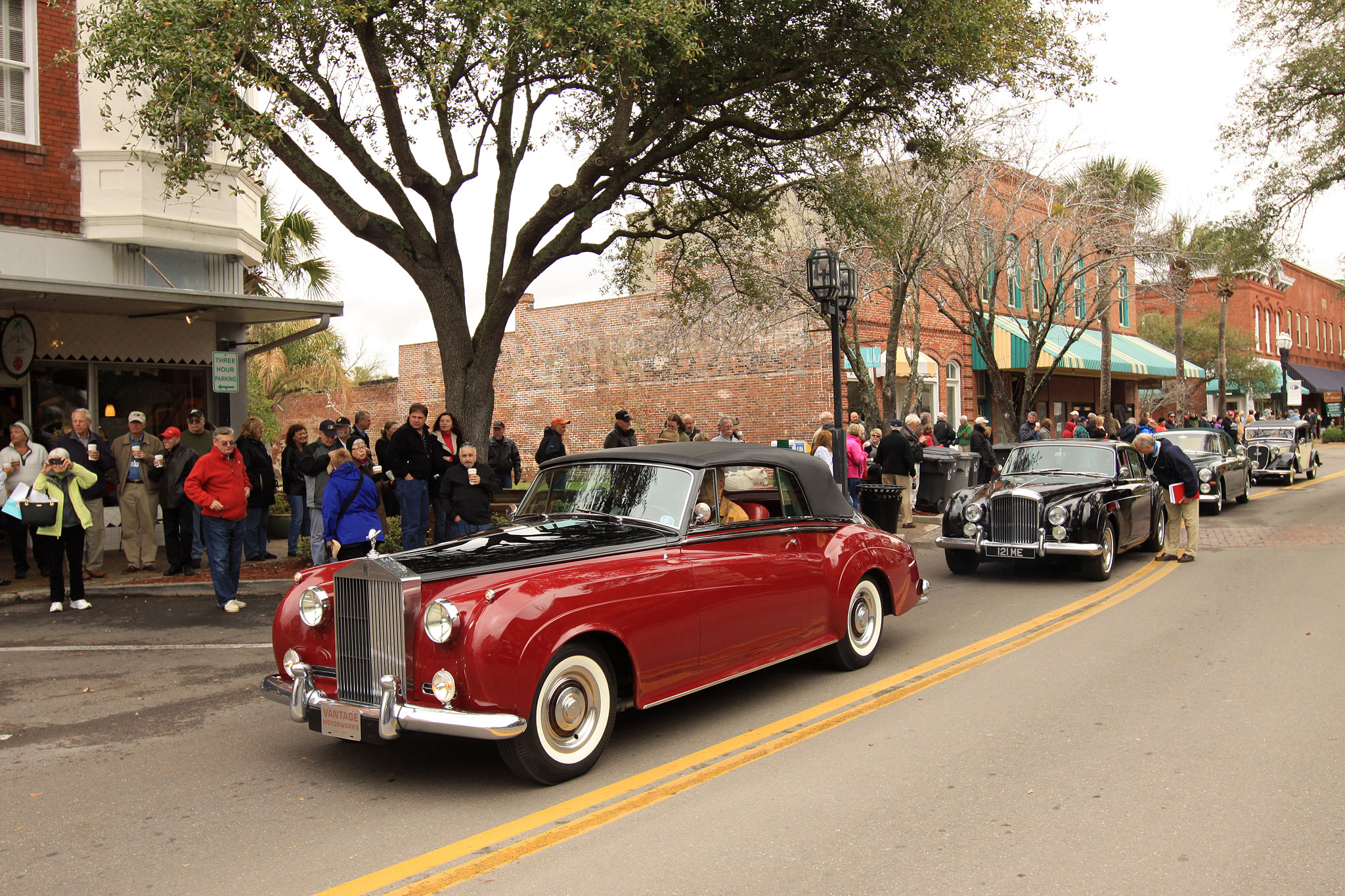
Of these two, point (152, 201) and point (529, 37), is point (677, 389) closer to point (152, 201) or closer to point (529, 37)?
point (152, 201)

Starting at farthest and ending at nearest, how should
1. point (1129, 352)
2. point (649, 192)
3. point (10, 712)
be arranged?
point (1129, 352) < point (649, 192) < point (10, 712)

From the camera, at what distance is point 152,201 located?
12.6m

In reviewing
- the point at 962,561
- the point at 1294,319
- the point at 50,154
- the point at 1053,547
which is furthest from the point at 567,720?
the point at 1294,319

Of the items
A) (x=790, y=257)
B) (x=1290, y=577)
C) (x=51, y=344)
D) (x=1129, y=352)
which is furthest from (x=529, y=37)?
(x=1129, y=352)

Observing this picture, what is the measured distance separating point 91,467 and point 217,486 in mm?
3011

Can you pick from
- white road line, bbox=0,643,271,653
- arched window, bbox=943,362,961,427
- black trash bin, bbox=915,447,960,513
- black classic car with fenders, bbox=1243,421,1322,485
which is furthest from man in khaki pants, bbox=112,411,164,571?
black classic car with fenders, bbox=1243,421,1322,485

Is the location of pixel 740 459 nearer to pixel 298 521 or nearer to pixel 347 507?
pixel 347 507

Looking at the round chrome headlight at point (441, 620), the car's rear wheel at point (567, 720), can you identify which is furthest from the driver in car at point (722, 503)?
the round chrome headlight at point (441, 620)

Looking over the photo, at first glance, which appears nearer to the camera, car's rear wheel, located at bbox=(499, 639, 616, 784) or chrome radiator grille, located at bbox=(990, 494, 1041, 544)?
car's rear wheel, located at bbox=(499, 639, 616, 784)

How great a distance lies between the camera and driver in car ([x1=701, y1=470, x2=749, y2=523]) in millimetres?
6105

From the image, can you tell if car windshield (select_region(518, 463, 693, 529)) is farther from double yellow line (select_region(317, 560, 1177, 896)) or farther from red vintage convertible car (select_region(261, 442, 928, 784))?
double yellow line (select_region(317, 560, 1177, 896))

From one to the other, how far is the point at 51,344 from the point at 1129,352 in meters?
31.3

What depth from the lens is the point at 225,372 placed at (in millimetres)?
13516

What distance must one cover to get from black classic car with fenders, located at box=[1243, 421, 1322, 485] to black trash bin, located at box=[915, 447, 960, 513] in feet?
35.9
